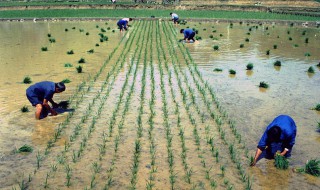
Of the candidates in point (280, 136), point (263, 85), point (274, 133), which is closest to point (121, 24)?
point (263, 85)

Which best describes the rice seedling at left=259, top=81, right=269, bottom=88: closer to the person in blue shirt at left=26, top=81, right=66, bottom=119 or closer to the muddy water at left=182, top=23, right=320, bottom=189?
the muddy water at left=182, top=23, right=320, bottom=189

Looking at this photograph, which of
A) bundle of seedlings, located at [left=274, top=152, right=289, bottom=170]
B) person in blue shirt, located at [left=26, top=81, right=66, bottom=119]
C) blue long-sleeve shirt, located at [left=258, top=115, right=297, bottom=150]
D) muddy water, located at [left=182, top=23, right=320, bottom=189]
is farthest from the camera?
person in blue shirt, located at [left=26, top=81, right=66, bottom=119]

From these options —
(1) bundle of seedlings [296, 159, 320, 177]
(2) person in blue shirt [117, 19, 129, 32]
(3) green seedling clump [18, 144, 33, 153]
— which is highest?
(2) person in blue shirt [117, 19, 129, 32]

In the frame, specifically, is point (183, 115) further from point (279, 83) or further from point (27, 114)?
point (279, 83)

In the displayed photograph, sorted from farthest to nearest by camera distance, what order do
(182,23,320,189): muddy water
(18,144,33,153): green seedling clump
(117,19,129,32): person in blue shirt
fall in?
1. (117,19,129,32): person in blue shirt
2. (182,23,320,189): muddy water
3. (18,144,33,153): green seedling clump

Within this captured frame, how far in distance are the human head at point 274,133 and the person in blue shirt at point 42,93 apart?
5229 mm

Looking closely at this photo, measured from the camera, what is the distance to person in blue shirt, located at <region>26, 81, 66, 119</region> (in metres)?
8.32

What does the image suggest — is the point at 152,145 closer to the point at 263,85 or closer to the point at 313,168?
the point at 313,168

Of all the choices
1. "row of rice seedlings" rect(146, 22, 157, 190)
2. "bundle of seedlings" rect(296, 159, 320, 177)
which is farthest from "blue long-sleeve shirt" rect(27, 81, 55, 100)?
"bundle of seedlings" rect(296, 159, 320, 177)

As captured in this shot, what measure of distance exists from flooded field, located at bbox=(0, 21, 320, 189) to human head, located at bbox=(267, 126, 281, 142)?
0.77 metres

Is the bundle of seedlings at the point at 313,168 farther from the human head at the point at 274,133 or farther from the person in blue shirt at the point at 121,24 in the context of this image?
the person in blue shirt at the point at 121,24

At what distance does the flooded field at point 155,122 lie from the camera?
243 inches

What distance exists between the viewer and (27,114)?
907 cm

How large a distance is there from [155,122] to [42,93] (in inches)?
123
